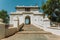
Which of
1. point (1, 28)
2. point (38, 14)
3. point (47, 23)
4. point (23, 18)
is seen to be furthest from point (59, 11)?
point (1, 28)

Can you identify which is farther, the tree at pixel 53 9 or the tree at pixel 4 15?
the tree at pixel 4 15

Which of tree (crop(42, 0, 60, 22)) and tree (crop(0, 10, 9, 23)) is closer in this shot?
tree (crop(42, 0, 60, 22))

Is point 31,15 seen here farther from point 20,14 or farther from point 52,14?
point 52,14

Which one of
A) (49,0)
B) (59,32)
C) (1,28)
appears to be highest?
(49,0)

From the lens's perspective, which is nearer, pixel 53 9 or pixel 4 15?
pixel 53 9

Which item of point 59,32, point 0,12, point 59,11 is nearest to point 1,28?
point 59,32

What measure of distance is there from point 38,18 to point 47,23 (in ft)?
73.5

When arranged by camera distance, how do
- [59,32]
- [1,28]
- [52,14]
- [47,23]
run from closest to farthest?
1. [1,28]
2. [59,32]
3. [47,23]
4. [52,14]

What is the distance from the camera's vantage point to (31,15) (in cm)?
3966

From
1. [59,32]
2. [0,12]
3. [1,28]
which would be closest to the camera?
[1,28]

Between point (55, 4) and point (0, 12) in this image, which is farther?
point (0, 12)

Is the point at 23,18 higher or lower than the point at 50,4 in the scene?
lower

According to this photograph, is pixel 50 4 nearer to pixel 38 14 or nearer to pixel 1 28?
pixel 38 14

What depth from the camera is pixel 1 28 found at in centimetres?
972
